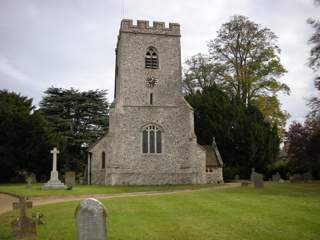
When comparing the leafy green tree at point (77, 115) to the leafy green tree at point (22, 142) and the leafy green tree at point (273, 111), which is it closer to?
the leafy green tree at point (22, 142)

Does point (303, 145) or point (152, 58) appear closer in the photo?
point (303, 145)

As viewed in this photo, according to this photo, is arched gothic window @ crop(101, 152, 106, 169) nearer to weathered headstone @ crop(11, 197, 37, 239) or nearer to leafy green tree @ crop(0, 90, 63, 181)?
leafy green tree @ crop(0, 90, 63, 181)

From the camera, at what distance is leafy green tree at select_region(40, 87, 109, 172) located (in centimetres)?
3881

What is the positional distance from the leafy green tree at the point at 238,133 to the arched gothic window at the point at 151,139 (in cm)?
763

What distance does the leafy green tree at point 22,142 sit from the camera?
94.4ft

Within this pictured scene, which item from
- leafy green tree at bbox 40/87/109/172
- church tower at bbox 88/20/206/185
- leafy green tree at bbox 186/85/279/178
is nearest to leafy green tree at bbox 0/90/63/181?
church tower at bbox 88/20/206/185

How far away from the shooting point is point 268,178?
1275 inches

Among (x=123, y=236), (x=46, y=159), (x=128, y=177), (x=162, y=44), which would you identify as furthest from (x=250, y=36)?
(x=123, y=236)

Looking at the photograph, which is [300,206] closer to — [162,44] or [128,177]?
[128,177]

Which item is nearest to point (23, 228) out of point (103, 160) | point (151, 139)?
point (151, 139)

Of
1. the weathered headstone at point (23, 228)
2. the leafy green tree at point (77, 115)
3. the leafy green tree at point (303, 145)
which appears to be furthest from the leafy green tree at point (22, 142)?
the weathered headstone at point (23, 228)

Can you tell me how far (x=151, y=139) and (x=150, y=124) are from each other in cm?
118

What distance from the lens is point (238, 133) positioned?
31750mm

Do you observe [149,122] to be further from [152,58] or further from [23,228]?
[23,228]
